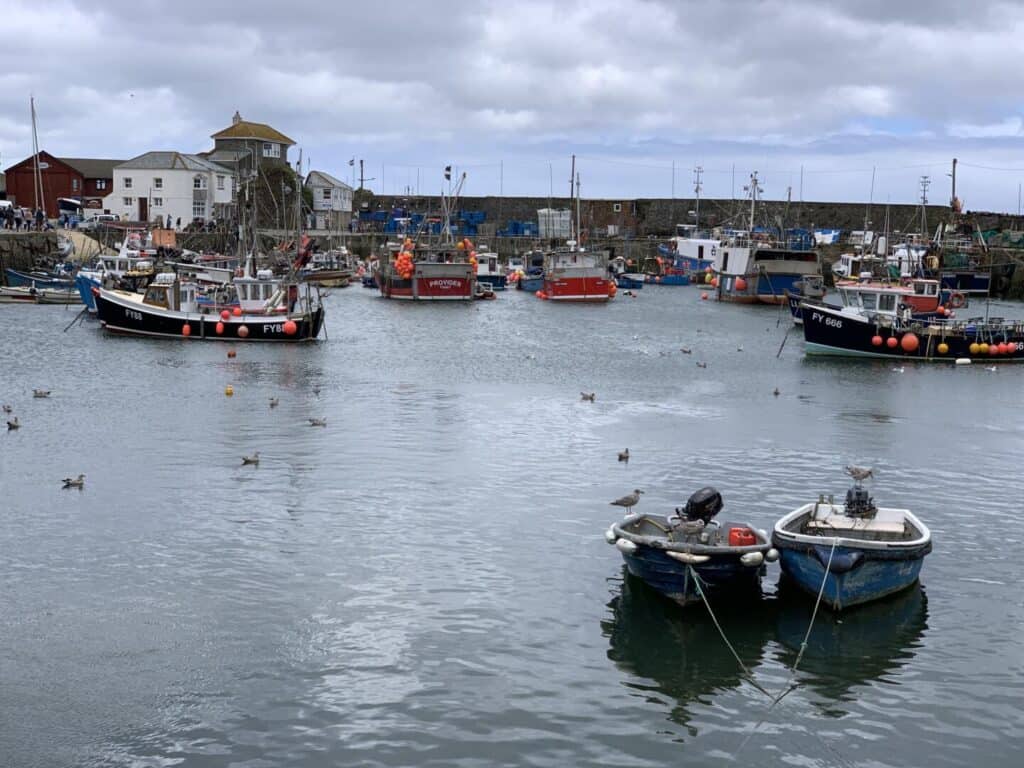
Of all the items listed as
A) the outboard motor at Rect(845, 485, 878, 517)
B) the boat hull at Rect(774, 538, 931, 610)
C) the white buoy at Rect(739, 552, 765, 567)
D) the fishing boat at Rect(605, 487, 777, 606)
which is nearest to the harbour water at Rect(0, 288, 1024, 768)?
the boat hull at Rect(774, 538, 931, 610)

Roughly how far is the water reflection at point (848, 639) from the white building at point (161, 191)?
297ft

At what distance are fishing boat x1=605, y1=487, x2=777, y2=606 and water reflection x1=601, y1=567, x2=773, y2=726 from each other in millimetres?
309

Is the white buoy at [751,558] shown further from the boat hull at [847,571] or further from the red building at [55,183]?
the red building at [55,183]

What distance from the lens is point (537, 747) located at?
45.7 ft

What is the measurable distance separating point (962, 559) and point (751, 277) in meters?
63.8

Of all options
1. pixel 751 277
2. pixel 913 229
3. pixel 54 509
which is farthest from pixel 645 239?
pixel 54 509

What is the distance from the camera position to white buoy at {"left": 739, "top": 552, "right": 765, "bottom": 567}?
17.3 m

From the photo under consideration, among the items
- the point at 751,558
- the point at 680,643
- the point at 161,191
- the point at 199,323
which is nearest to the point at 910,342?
the point at 199,323

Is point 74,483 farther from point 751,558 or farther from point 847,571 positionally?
point 847,571

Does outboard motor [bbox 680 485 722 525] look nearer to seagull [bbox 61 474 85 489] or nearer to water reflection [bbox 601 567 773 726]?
water reflection [bbox 601 567 773 726]

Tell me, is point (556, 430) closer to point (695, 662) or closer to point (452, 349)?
point (695, 662)

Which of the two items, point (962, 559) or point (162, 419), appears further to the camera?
point (162, 419)

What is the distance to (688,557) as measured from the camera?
17328mm

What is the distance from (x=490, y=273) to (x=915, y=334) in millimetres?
48643
